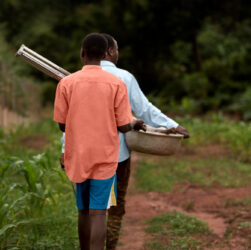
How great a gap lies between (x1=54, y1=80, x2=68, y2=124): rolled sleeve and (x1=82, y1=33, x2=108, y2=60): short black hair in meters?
0.29

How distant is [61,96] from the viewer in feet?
9.21

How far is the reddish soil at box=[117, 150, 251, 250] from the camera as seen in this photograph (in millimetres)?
4273

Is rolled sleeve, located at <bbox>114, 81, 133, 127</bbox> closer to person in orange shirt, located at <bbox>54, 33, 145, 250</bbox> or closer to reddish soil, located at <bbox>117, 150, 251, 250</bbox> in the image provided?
person in orange shirt, located at <bbox>54, 33, 145, 250</bbox>

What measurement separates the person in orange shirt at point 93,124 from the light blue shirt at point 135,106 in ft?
1.55

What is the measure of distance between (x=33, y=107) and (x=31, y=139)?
19.4 feet

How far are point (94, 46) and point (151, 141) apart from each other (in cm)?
94

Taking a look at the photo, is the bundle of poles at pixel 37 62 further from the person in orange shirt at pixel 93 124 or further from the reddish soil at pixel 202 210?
the reddish soil at pixel 202 210

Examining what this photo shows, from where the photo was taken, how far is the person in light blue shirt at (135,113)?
11.0 feet

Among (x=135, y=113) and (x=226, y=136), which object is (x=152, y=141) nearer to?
(x=135, y=113)

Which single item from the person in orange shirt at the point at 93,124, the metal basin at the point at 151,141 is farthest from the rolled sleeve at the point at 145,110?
the person in orange shirt at the point at 93,124

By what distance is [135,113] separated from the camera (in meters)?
3.45

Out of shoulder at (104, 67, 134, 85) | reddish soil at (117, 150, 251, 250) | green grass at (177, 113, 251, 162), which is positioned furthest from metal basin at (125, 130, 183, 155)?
green grass at (177, 113, 251, 162)

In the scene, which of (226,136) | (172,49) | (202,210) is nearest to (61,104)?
(202,210)

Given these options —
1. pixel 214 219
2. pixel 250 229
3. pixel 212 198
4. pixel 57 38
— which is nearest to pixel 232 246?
pixel 250 229
